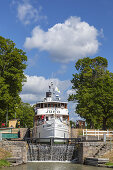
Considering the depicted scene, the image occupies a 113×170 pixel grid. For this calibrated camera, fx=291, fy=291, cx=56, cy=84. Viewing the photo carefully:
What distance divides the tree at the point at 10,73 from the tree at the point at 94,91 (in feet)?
37.4

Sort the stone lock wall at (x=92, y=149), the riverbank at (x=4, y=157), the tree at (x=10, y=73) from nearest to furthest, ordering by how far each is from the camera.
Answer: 1. the riverbank at (x=4, y=157)
2. the stone lock wall at (x=92, y=149)
3. the tree at (x=10, y=73)

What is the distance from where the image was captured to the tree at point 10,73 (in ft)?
138

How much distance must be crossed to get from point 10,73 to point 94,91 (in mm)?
15197

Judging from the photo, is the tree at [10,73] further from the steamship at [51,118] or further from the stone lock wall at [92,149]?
the stone lock wall at [92,149]

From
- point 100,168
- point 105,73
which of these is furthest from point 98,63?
point 100,168

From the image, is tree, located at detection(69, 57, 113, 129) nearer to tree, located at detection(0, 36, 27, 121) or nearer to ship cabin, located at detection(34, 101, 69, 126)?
ship cabin, located at detection(34, 101, 69, 126)

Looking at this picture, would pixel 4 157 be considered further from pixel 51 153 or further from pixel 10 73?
pixel 10 73

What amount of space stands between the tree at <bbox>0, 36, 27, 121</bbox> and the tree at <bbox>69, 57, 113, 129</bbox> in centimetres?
1141

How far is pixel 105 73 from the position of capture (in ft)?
176

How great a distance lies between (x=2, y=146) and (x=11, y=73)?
53.1 feet

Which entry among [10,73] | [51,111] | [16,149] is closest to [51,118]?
[51,111]

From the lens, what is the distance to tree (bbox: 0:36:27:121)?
41.9 metres

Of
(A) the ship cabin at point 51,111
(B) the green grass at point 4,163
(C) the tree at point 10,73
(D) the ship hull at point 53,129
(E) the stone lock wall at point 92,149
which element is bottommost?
(B) the green grass at point 4,163

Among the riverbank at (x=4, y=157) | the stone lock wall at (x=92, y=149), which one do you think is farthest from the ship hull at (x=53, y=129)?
the riverbank at (x=4, y=157)
